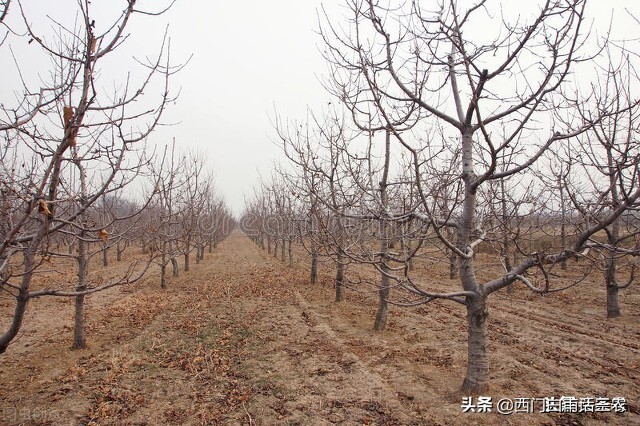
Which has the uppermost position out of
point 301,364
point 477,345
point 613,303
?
point 477,345

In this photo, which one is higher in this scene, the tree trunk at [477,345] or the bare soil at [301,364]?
the tree trunk at [477,345]

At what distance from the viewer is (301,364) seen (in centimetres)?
634

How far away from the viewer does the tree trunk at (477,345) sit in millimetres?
4375

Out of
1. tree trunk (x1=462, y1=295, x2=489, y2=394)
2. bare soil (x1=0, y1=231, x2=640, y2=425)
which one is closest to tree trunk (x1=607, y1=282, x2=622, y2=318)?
bare soil (x1=0, y1=231, x2=640, y2=425)

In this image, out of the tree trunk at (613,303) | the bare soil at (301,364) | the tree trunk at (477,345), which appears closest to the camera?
the tree trunk at (477,345)

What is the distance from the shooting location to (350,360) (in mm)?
6441

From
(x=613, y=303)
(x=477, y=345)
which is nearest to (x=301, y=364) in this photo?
(x=477, y=345)

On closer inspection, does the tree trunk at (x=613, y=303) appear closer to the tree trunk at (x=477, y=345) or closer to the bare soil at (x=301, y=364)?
the bare soil at (x=301, y=364)

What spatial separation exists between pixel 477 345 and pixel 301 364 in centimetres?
313

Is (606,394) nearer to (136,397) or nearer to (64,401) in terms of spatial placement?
(136,397)

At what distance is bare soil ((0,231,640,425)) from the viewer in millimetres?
4707

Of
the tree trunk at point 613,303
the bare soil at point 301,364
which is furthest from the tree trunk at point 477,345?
the tree trunk at point 613,303

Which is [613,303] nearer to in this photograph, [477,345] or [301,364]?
[477,345]

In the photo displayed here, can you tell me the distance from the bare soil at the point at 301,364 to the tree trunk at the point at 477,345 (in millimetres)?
305
